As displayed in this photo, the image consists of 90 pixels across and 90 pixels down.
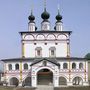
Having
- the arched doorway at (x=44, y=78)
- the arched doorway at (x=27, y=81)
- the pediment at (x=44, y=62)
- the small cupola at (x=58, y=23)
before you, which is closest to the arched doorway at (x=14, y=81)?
the arched doorway at (x=27, y=81)

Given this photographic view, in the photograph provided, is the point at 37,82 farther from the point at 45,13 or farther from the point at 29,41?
the point at 45,13

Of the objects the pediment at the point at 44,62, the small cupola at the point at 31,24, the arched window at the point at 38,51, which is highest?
the small cupola at the point at 31,24

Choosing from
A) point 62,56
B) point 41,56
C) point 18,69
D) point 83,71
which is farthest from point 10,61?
point 83,71

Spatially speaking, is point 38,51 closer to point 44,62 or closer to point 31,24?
point 44,62

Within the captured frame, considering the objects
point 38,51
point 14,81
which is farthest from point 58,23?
point 14,81

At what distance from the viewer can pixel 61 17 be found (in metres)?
59.3

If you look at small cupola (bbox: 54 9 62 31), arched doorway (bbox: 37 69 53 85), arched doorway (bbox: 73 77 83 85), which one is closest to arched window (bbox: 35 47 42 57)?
arched doorway (bbox: 37 69 53 85)

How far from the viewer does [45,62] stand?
52031mm

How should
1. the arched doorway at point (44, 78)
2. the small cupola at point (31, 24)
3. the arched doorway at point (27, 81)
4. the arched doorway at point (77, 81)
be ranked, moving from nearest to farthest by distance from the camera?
the arched doorway at point (44, 78)
the arched doorway at point (27, 81)
the arched doorway at point (77, 81)
the small cupola at point (31, 24)

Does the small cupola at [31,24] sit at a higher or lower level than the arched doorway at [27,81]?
higher

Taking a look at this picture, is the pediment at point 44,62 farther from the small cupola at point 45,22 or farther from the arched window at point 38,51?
the small cupola at point 45,22

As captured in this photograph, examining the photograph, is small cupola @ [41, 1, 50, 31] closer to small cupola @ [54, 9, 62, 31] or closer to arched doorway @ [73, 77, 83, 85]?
small cupola @ [54, 9, 62, 31]

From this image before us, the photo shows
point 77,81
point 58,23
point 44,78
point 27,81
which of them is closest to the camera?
point 44,78

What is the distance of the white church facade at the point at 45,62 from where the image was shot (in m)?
52.2
